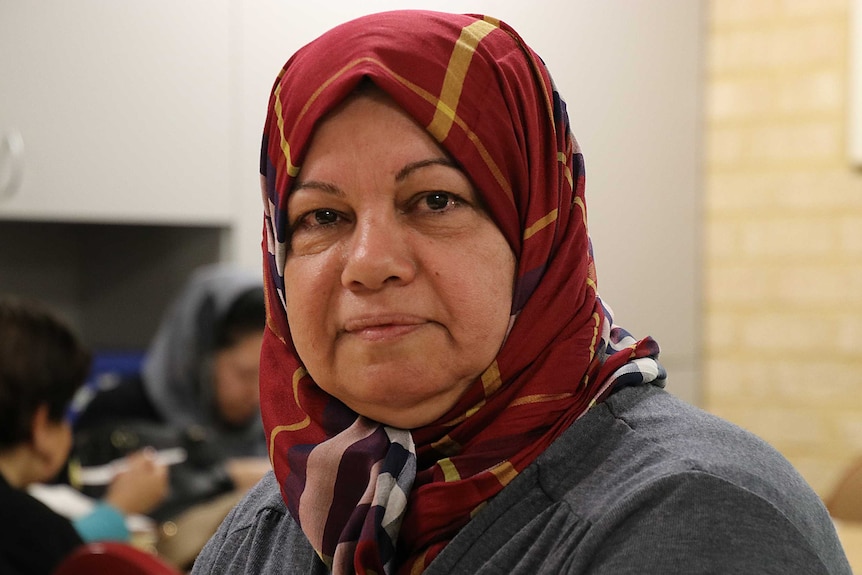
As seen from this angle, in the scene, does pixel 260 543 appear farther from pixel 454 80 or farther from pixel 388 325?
pixel 454 80

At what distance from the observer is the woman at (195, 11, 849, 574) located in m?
0.83

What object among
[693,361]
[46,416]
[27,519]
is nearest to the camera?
[27,519]

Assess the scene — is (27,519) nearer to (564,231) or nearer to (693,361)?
(564,231)

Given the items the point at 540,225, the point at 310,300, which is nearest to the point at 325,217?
the point at 310,300

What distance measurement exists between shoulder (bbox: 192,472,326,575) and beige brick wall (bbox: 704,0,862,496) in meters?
2.06

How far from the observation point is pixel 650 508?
0.75 metres

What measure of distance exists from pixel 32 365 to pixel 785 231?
6.14 feet

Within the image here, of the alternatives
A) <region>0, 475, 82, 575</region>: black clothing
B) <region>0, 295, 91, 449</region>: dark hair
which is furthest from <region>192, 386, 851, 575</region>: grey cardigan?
→ <region>0, 295, 91, 449</region>: dark hair

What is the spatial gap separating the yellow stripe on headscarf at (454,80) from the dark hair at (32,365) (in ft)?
4.15

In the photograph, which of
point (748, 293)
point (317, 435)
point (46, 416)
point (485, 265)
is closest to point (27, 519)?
point (46, 416)

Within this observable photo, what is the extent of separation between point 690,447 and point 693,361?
2.28 metres

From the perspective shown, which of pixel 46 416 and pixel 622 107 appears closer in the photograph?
pixel 46 416

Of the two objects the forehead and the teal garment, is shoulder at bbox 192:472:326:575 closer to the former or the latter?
the forehead

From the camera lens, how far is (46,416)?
1.94m
